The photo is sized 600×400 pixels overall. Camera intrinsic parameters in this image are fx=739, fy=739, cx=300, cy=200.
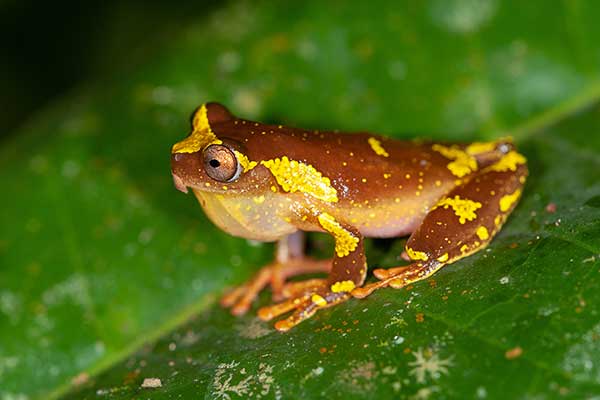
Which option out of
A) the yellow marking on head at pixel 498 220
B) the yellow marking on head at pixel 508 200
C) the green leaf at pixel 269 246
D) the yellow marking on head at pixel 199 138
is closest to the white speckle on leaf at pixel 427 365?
the green leaf at pixel 269 246

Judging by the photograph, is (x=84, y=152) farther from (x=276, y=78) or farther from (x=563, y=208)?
(x=563, y=208)

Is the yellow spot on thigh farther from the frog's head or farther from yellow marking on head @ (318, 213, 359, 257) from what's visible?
the frog's head

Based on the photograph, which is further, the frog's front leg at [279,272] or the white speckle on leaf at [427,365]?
the frog's front leg at [279,272]

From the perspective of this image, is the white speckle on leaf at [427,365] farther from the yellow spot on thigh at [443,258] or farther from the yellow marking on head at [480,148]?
the yellow marking on head at [480,148]

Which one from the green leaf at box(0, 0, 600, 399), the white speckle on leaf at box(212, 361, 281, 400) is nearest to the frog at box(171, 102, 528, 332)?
the green leaf at box(0, 0, 600, 399)

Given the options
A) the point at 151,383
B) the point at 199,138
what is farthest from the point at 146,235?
the point at 151,383

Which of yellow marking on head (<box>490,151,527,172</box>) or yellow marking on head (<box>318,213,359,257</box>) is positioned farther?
yellow marking on head (<box>490,151,527,172</box>)
